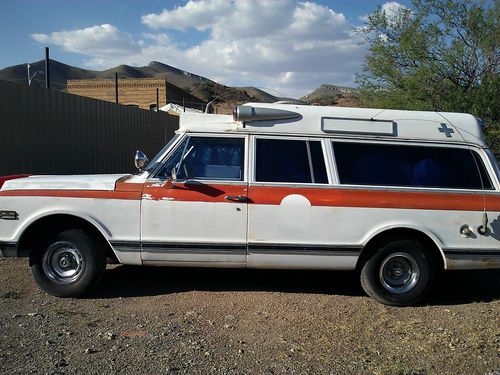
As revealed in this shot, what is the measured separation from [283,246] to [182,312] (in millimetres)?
1205

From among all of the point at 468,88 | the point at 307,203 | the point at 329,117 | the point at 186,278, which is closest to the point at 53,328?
the point at 186,278

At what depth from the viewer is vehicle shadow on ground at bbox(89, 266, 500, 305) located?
5.65 metres

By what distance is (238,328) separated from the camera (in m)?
4.53

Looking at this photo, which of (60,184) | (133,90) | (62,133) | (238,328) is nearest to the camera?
(238,328)

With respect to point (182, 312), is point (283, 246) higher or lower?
higher

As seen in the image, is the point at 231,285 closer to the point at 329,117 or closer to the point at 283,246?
the point at 283,246

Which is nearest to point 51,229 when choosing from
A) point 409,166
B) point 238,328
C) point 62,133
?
point 238,328

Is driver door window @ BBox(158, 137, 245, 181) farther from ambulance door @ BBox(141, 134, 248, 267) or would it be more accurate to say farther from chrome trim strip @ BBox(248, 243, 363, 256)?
chrome trim strip @ BBox(248, 243, 363, 256)

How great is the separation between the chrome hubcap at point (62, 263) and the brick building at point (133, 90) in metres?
33.4

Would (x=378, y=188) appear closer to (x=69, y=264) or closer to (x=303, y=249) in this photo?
(x=303, y=249)

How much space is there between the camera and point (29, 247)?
523 centimetres

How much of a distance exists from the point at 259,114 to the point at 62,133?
22.7 ft

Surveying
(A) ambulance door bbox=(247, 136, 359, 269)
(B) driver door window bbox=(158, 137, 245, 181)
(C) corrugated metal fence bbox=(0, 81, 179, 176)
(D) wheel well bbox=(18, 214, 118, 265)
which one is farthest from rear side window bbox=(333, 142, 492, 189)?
(C) corrugated metal fence bbox=(0, 81, 179, 176)

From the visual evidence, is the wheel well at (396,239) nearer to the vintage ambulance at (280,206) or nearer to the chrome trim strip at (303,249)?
the vintage ambulance at (280,206)
